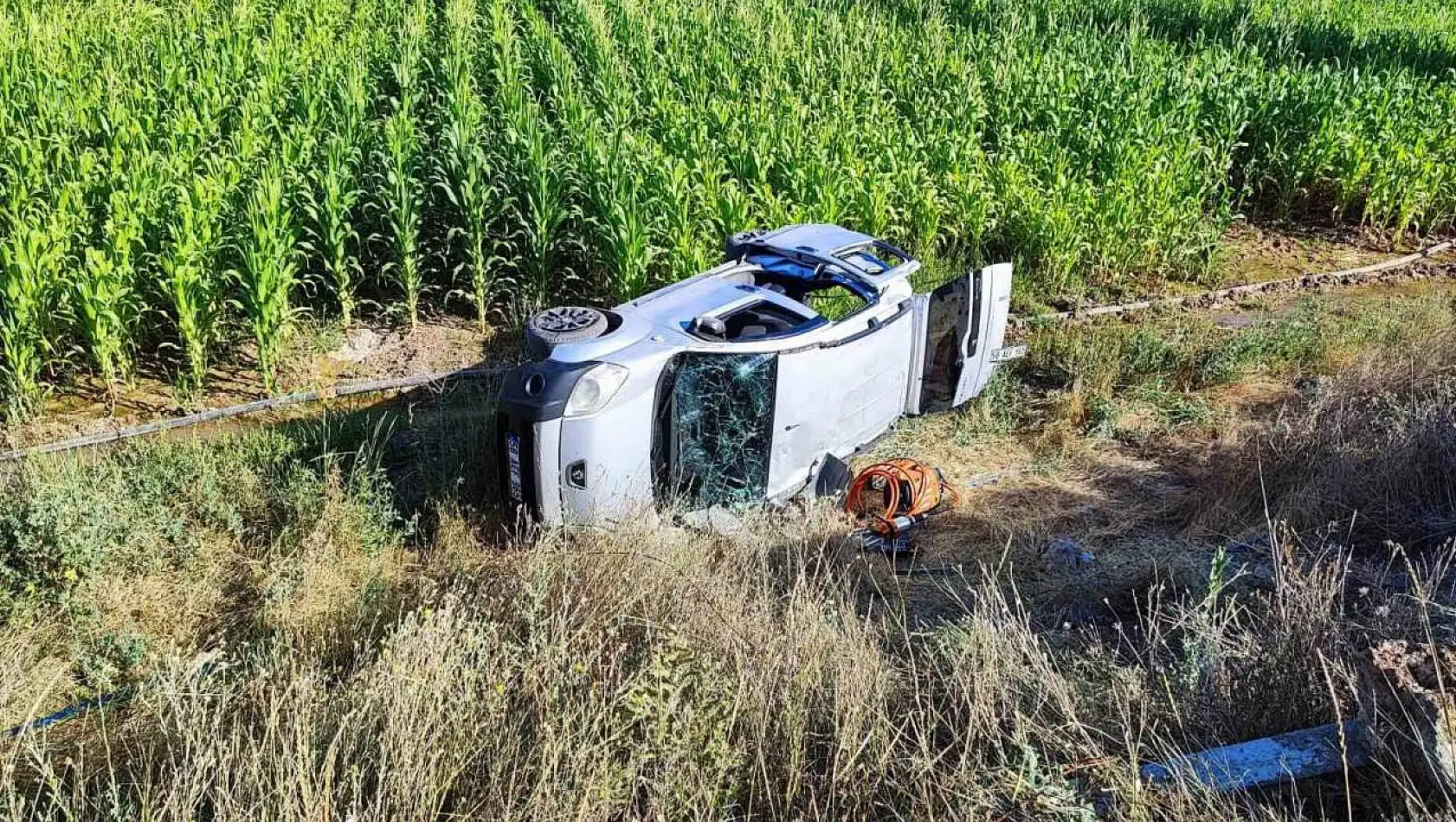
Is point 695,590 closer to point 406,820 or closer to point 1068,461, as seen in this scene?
point 406,820

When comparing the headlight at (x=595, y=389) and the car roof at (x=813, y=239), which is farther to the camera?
the car roof at (x=813, y=239)

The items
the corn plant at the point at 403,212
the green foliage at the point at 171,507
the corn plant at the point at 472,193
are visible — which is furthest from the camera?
the corn plant at the point at 472,193

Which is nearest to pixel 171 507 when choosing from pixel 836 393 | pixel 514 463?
pixel 514 463

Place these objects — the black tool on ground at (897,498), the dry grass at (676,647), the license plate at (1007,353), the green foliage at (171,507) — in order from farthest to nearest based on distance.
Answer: the license plate at (1007,353)
the black tool on ground at (897,498)
the green foliage at (171,507)
the dry grass at (676,647)

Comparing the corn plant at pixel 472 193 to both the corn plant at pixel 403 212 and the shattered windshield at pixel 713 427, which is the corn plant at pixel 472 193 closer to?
the corn plant at pixel 403 212

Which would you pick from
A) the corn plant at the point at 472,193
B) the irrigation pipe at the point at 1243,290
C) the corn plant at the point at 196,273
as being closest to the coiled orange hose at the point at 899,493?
the irrigation pipe at the point at 1243,290

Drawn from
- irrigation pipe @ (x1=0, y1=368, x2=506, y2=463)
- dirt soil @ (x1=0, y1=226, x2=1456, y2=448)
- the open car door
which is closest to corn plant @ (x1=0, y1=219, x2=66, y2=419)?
dirt soil @ (x1=0, y1=226, x2=1456, y2=448)

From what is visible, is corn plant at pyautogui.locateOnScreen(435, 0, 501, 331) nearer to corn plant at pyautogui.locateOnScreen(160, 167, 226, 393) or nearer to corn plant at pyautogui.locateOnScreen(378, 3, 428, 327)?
corn plant at pyautogui.locateOnScreen(378, 3, 428, 327)

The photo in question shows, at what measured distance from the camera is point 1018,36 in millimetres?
14961

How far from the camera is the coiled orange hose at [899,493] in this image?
21.3 ft

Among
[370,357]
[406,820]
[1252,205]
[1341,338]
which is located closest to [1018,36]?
[1252,205]

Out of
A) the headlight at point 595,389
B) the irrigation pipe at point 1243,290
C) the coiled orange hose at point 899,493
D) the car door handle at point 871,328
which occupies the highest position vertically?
the car door handle at point 871,328

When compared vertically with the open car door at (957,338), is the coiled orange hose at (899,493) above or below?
below

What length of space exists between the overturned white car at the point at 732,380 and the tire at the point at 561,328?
0.4 inches
